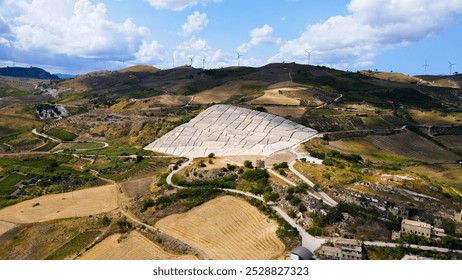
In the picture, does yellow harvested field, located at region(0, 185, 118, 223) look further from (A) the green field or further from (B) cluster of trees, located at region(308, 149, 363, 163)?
(A) the green field

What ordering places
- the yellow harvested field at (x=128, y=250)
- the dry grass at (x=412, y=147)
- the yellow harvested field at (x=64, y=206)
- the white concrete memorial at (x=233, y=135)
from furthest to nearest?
the dry grass at (x=412, y=147)
the white concrete memorial at (x=233, y=135)
the yellow harvested field at (x=64, y=206)
the yellow harvested field at (x=128, y=250)

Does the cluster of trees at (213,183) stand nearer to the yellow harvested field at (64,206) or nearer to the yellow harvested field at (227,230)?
the yellow harvested field at (227,230)

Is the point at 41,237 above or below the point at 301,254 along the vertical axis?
below

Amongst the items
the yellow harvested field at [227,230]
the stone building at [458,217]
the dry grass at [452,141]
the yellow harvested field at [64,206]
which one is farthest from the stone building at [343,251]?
the dry grass at [452,141]

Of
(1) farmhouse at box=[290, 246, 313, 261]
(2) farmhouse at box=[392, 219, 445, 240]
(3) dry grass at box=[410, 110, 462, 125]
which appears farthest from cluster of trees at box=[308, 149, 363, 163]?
(3) dry grass at box=[410, 110, 462, 125]

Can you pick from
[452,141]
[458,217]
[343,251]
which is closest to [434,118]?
[452,141]

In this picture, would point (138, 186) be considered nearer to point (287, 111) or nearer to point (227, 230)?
point (227, 230)
